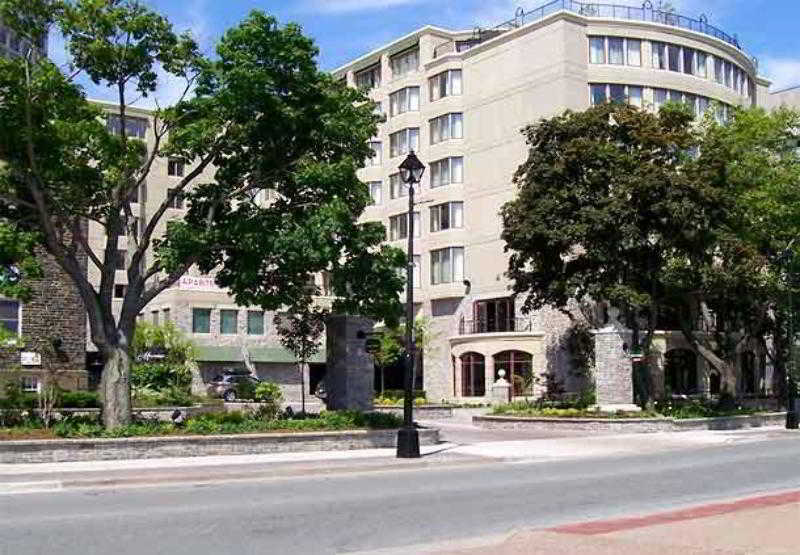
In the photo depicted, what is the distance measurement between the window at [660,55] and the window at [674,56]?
289 mm

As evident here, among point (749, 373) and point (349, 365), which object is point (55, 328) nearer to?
point (349, 365)

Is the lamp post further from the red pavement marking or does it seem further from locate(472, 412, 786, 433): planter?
locate(472, 412, 786, 433): planter

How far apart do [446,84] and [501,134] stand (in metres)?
6.41

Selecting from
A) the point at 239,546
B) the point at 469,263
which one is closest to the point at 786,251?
the point at 469,263

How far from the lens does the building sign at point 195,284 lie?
58.7 m

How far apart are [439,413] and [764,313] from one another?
1574 centimetres

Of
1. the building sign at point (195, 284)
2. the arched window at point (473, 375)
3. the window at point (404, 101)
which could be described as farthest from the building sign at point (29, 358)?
the window at point (404, 101)

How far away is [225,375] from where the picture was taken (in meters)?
Result: 55.8

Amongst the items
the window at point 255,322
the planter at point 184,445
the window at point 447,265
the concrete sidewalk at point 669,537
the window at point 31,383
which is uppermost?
the window at point 447,265

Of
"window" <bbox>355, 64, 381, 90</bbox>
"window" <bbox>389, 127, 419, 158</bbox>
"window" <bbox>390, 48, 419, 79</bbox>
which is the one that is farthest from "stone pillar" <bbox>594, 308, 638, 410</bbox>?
"window" <bbox>355, 64, 381, 90</bbox>

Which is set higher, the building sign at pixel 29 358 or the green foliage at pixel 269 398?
the building sign at pixel 29 358

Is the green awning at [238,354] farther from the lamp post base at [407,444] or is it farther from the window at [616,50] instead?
the lamp post base at [407,444]

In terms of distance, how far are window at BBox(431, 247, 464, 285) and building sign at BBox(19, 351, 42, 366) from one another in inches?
1112

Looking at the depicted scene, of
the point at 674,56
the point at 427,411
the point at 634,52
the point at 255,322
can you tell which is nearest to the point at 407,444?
the point at 427,411
